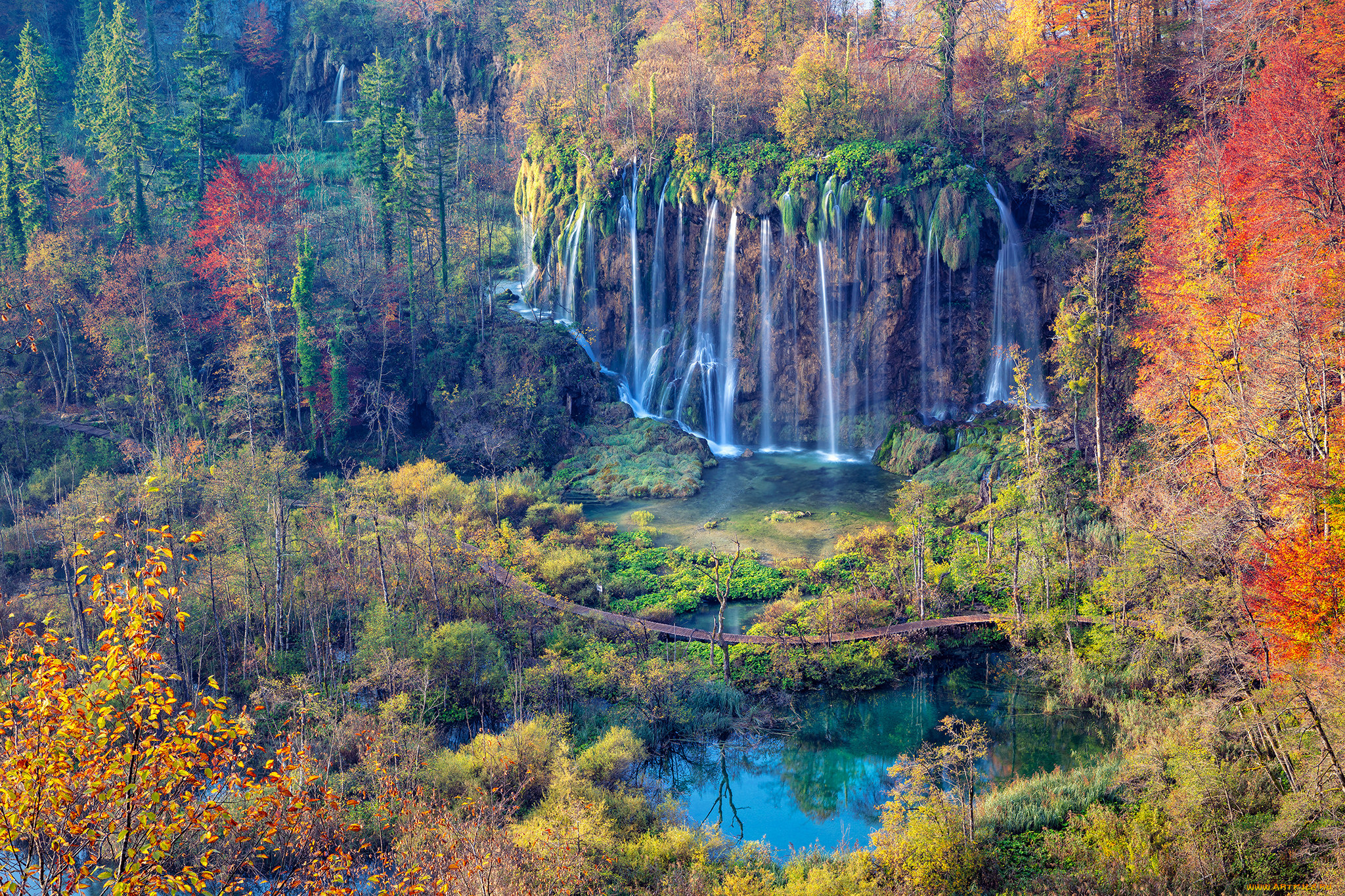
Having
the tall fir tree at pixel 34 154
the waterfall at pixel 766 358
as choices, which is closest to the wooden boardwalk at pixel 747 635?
the waterfall at pixel 766 358

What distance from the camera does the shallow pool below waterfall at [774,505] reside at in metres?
32.4

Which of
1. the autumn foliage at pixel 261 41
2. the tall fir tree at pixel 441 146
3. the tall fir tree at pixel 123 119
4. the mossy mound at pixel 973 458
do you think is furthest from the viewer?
the autumn foliage at pixel 261 41

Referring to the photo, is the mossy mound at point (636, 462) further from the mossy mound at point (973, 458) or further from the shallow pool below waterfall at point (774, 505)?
the mossy mound at point (973, 458)

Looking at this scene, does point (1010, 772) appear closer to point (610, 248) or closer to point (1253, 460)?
point (1253, 460)

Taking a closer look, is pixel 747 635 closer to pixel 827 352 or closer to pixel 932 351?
pixel 827 352

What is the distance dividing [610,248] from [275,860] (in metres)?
33.8

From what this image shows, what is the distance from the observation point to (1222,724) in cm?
1783

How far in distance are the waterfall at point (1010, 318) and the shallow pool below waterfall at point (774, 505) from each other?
6936 millimetres

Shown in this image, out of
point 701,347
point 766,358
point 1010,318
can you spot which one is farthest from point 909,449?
point 701,347

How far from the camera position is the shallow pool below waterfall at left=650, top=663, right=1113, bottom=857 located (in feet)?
62.7

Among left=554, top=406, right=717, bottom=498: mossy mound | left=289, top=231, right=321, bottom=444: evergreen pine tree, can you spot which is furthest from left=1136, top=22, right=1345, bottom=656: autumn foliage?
left=289, top=231, right=321, bottom=444: evergreen pine tree

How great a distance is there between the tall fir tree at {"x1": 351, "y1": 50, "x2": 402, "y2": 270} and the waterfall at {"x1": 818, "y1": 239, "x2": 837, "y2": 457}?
63.8 feet

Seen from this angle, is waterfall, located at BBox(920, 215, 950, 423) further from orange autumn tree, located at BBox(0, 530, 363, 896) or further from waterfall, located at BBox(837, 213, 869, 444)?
orange autumn tree, located at BBox(0, 530, 363, 896)

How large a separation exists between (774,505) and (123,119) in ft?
115
